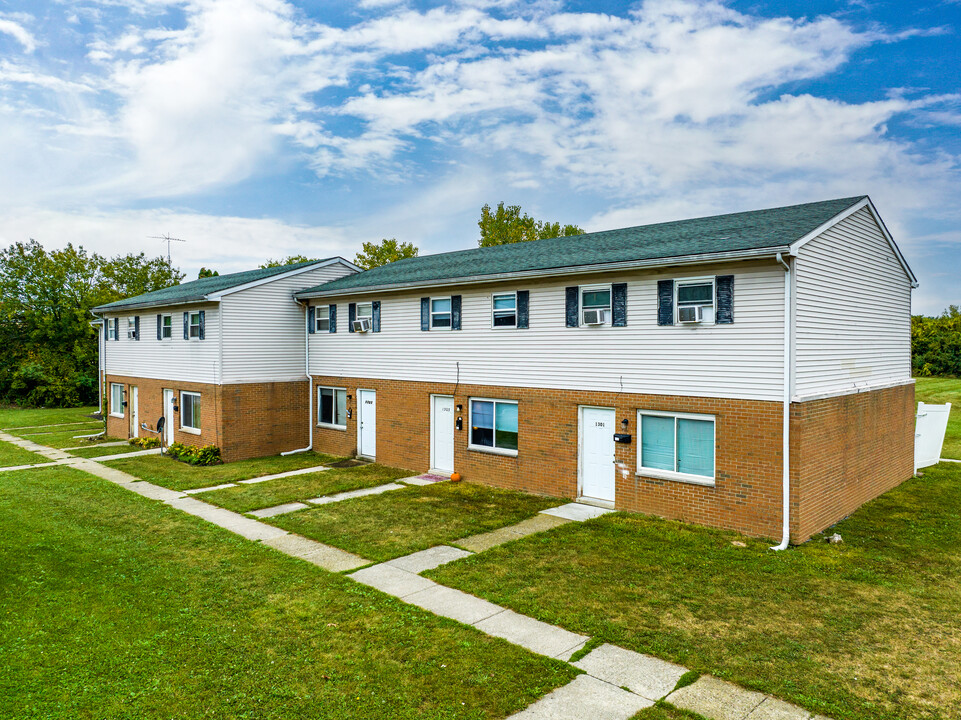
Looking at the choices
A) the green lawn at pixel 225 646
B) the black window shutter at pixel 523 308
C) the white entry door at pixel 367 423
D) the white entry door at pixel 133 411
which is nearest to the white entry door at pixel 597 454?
the black window shutter at pixel 523 308

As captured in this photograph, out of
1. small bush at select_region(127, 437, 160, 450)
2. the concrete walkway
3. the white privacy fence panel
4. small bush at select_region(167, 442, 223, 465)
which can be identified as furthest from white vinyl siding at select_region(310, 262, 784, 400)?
the white privacy fence panel

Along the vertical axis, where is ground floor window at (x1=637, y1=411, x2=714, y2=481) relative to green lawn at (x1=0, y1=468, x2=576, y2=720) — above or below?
above

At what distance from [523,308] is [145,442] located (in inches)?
662

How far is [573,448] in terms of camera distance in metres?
13.5

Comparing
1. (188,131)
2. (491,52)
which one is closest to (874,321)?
(491,52)

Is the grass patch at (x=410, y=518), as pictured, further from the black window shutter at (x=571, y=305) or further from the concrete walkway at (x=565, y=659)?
the black window shutter at (x=571, y=305)

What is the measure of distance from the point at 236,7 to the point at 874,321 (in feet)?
60.1

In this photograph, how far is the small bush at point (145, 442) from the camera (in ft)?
72.1

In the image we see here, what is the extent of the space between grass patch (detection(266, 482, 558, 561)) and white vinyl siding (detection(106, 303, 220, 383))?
28.1 ft

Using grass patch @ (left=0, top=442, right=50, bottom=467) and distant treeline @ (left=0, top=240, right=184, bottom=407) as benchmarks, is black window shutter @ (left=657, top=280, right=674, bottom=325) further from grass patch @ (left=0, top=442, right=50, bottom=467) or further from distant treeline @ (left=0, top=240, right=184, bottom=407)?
distant treeline @ (left=0, top=240, right=184, bottom=407)

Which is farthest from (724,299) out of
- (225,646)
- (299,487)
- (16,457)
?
(16,457)

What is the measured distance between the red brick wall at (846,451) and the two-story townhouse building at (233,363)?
15.9m

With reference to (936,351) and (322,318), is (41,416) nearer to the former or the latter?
(322,318)

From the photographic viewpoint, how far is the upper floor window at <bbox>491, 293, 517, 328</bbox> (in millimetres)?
14570
